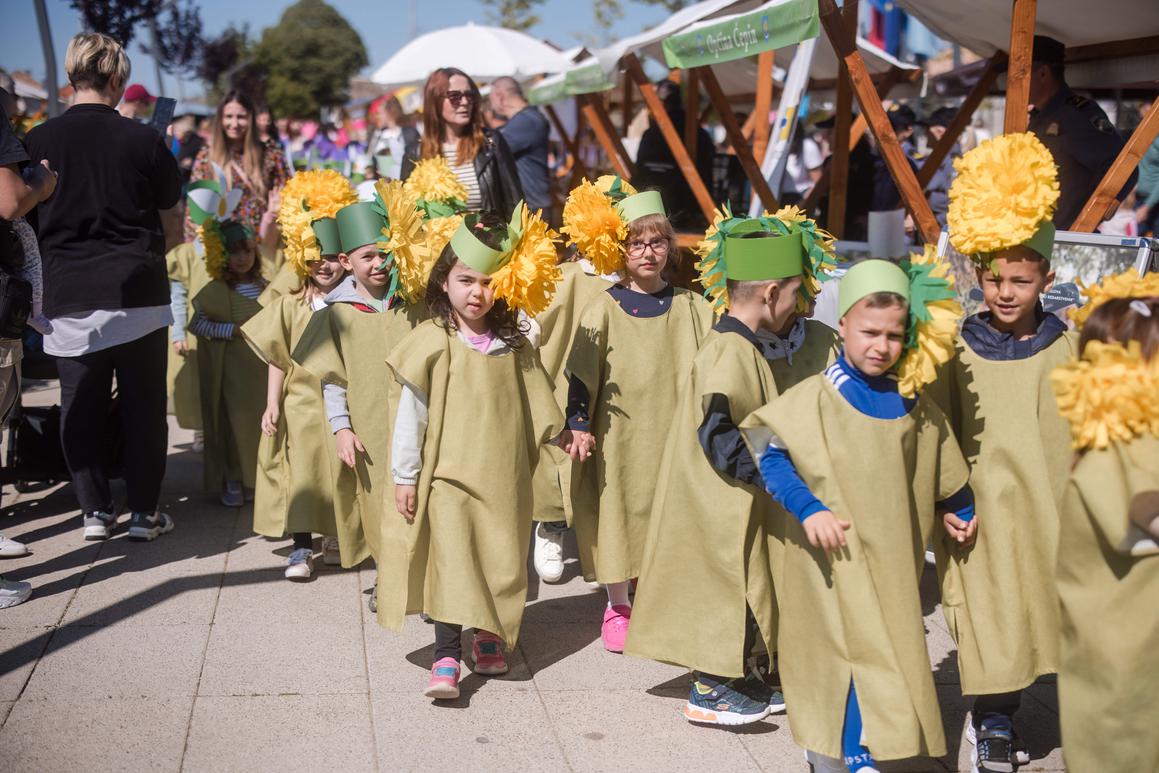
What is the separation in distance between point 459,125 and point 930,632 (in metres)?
3.67

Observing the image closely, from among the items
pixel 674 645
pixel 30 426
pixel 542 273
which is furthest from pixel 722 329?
pixel 30 426

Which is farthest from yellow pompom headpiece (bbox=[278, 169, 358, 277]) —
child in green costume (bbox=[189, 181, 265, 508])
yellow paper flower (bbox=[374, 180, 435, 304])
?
child in green costume (bbox=[189, 181, 265, 508])

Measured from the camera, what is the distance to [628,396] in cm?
474

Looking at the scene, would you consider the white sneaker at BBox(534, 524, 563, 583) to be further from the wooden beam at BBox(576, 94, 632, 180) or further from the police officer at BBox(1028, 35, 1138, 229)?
the wooden beam at BBox(576, 94, 632, 180)

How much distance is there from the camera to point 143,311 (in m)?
5.79

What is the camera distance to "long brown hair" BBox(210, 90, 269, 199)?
306 inches

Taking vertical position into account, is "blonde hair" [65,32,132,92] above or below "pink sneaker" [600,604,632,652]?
above

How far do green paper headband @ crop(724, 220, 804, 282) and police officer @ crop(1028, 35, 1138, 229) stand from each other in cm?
258

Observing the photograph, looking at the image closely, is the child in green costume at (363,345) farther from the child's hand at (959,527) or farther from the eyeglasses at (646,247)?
the child's hand at (959,527)

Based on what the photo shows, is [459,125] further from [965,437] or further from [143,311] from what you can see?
[965,437]

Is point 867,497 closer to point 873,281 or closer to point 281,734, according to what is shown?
point 873,281

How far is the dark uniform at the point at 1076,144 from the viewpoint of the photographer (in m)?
5.78

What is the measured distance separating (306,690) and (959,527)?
2363mm

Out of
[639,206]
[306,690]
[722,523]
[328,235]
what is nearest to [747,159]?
[639,206]
